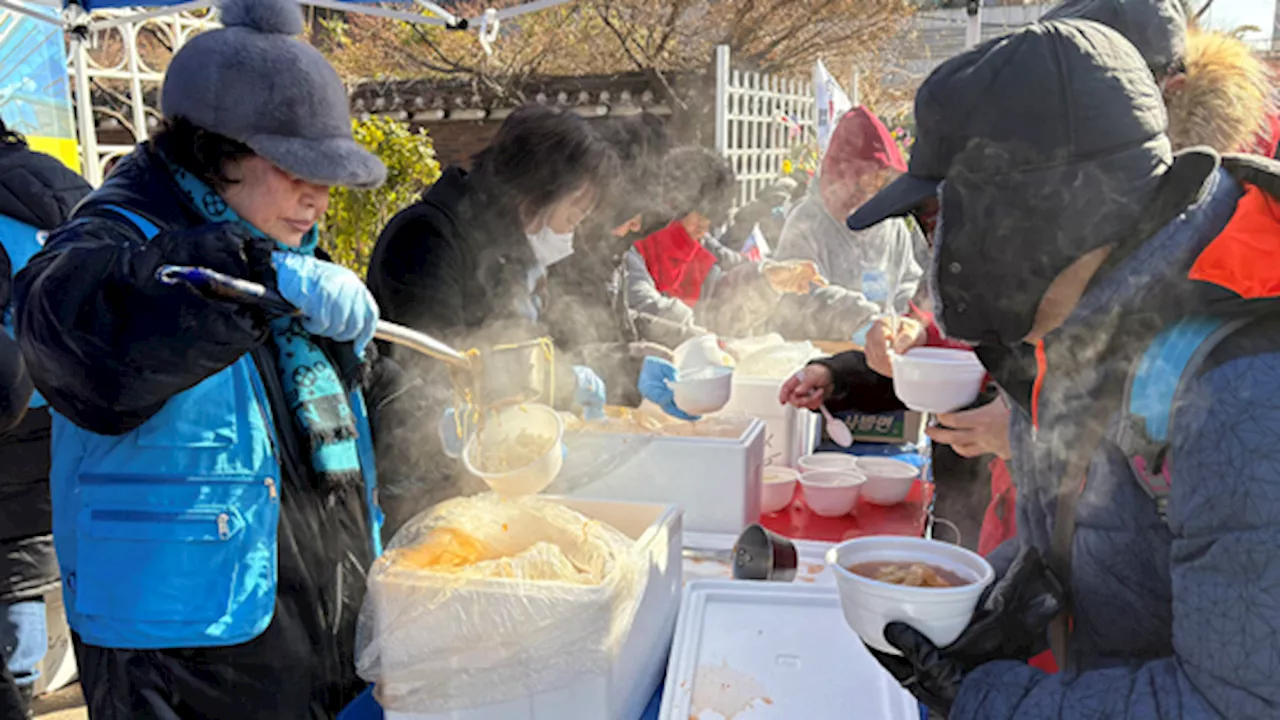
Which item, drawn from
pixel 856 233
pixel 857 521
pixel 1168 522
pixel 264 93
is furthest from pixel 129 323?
pixel 856 233

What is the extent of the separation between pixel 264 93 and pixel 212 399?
0.65 m

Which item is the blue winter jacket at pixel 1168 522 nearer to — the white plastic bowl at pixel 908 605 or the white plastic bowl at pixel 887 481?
the white plastic bowl at pixel 908 605

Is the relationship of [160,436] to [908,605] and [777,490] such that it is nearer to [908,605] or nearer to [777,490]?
[908,605]

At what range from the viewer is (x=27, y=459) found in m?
3.10

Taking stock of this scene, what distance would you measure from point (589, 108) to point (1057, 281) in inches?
364

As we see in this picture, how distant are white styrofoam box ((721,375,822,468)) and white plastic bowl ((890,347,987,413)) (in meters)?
0.96

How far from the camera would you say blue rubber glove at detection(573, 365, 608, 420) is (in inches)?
100.0

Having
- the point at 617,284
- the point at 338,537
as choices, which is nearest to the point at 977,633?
the point at 338,537

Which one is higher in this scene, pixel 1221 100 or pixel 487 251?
pixel 1221 100

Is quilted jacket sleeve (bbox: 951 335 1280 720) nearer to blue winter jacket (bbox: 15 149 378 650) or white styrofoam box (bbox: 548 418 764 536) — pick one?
white styrofoam box (bbox: 548 418 764 536)

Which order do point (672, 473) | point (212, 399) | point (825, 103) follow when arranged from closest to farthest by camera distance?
point (212, 399) < point (672, 473) < point (825, 103)

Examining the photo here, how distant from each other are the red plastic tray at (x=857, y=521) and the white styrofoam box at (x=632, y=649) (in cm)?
79

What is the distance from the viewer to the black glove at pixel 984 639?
124cm

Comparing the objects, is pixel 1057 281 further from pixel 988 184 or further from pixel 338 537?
pixel 338 537
